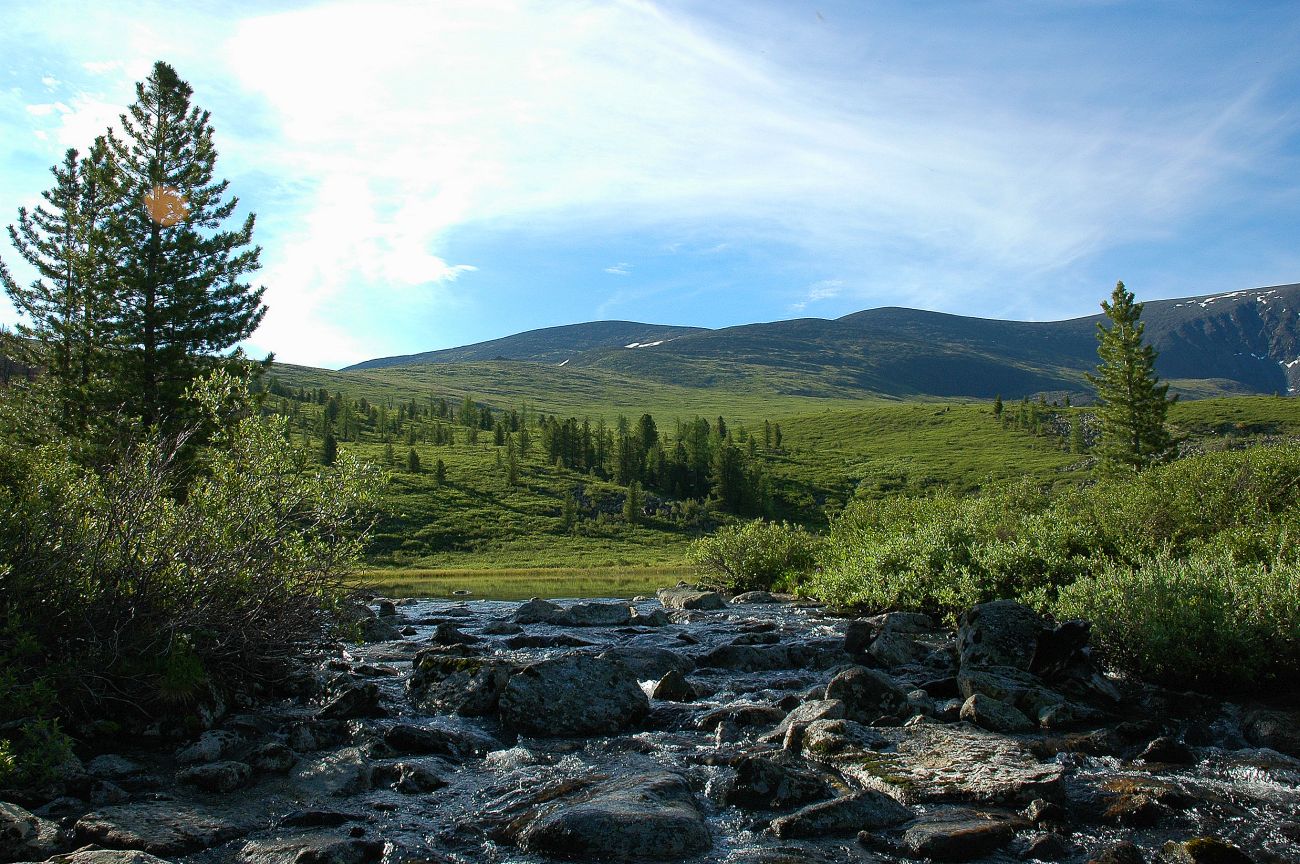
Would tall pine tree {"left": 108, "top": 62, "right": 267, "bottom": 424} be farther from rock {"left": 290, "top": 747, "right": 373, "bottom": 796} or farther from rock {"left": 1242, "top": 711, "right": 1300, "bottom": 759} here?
rock {"left": 1242, "top": 711, "right": 1300, "bottom": 759}

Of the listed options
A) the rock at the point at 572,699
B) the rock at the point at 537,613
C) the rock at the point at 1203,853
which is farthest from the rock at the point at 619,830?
the rock at the point at 537,613

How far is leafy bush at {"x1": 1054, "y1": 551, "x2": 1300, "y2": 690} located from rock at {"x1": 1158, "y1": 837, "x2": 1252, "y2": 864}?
7.85m

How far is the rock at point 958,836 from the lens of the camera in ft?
29.2

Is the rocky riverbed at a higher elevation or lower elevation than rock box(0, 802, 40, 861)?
lower

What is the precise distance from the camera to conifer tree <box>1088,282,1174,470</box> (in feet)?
210

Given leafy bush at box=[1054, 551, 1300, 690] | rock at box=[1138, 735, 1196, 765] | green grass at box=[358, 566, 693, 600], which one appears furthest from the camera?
green grass at box=[358, 566, 693, 600]

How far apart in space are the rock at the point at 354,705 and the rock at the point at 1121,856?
501 inches

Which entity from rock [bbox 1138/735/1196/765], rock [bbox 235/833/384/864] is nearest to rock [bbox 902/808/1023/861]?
rock [bbox 1138/735/1196/765]

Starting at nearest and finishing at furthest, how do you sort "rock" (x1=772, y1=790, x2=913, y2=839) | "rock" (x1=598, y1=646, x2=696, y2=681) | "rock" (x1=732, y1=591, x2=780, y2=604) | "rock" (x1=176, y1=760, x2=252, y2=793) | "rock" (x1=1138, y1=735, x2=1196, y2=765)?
"rock" (x1=772, y1=790, x2=913, y2=839) < "rock" (x1=176, y1=760, x2=252, y2=793) < "rock" (x1=1138, y1=735, x2=1196, y2=765) < "rock" (x1=598, y1=646, x2=696, y2=681) < "rock" (x1=732, y1=591, x2=780, y2=604)

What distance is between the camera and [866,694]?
49.3 ft

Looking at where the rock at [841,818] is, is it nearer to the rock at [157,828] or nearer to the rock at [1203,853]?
the rock at [1203,853]

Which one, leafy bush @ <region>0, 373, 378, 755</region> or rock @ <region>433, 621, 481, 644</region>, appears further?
rock @ <region>433, 621, 481, 644</region>

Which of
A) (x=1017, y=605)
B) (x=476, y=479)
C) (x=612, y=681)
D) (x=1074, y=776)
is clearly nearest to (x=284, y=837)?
(x=612, y=681)

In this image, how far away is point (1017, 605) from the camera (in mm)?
18656
